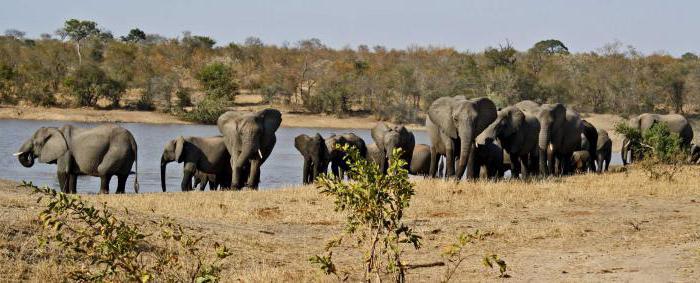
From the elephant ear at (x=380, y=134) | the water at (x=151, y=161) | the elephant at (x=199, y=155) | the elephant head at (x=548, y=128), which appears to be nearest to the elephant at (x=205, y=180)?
the elephant at (x=199, y=155)

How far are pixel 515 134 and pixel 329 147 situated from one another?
4.61 meters

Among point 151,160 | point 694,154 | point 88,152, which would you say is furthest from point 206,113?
point 88,152

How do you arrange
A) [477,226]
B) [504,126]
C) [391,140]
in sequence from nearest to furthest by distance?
[477,226]
[504,126]
[391,140]

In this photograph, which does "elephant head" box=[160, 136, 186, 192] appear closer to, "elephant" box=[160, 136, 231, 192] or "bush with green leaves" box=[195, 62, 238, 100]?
"elephant" box=[160, 136, 231, 192]

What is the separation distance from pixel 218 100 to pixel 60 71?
1289 cm

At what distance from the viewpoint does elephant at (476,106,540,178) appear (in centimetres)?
2302

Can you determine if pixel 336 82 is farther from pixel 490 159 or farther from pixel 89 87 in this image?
pixel 490 159

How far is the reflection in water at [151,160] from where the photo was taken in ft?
85.9

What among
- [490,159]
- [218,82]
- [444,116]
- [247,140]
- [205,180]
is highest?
[218,82]

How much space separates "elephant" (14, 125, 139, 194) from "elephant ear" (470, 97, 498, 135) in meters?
7.18

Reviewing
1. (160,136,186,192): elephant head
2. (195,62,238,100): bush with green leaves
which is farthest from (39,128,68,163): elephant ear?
(195,62,238,100): bush with green leaves

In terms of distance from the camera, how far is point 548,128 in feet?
82.0

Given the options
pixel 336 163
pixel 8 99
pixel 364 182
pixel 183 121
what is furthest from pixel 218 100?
pixel 364 182

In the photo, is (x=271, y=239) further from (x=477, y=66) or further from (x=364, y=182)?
(x=477, y=66)
